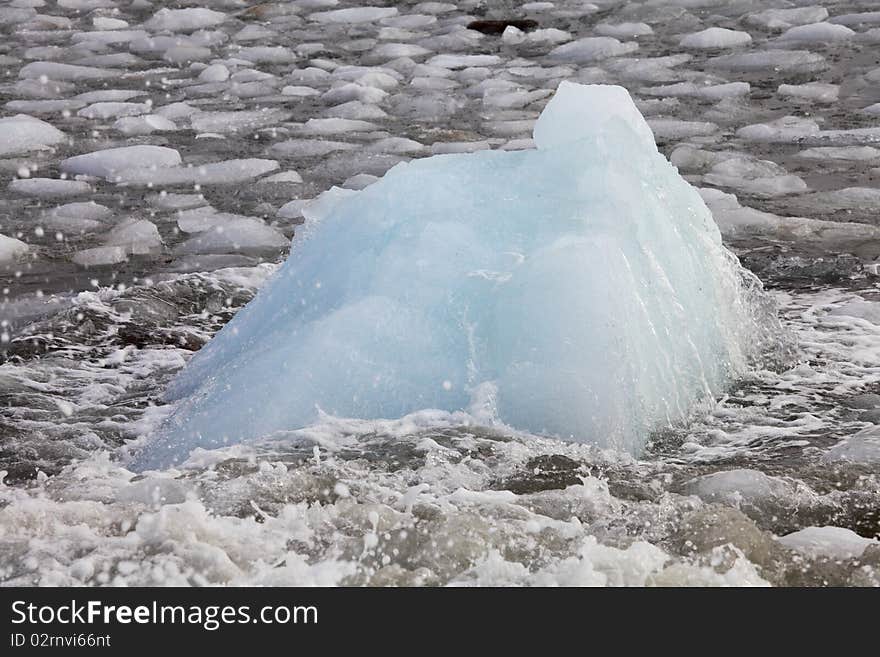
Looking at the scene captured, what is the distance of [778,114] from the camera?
548 cm

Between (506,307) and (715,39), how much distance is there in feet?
14.6

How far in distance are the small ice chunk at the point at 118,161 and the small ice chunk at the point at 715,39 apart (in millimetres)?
2884

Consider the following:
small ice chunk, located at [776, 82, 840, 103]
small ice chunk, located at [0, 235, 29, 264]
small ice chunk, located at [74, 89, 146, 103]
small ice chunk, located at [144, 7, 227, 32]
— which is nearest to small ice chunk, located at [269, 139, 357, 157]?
small ice chunk, located at [74, 89, 146, 103]

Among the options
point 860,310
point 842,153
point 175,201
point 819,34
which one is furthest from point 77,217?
point 819,34

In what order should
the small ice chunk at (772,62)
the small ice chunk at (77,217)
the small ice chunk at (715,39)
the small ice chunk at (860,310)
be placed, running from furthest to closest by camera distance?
the small ice chunk at (715,39) → the small ice chunk at (772,62) → the small ice chunk at (77,217) → the small ice chunk at (860,310)

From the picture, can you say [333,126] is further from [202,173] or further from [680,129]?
[680,129]

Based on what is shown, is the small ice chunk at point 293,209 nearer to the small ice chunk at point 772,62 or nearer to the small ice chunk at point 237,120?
the small ice chunk at point 237,120

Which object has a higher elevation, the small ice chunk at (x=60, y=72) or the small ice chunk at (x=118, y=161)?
the small ice chunk at (x=60, y=72)

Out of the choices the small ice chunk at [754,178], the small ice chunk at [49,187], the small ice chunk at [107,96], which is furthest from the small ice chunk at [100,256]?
the small ice chunk at [107,96]

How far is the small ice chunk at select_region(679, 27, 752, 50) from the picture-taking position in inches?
262

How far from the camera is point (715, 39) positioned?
6684 mm

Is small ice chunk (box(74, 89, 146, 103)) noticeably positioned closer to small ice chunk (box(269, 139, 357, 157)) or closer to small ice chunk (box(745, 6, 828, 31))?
small ice chunk (box(269, 139, 357, 157))

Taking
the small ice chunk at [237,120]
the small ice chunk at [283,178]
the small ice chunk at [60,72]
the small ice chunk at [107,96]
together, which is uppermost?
the small ice chunk at [60,72]

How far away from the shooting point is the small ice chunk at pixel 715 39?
6.65 m
